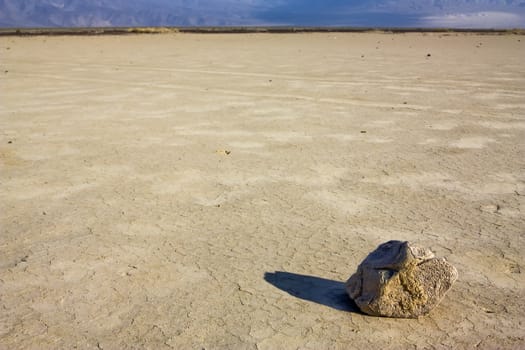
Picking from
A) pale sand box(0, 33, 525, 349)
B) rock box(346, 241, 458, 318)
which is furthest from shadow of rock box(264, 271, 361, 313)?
rock box(346, 241, 458, 318)

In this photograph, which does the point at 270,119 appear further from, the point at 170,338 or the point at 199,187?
the point at 170,338

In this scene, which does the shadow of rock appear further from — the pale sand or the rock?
the rock

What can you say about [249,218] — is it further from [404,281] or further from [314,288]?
[404,281]

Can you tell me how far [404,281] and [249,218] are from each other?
1.56 metres

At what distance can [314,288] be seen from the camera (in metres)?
3.01

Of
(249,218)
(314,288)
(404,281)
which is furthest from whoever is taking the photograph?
(249,218)

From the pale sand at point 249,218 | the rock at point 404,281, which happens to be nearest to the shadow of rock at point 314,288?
the pale sand at point 249,218

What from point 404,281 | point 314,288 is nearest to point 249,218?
point 314,288

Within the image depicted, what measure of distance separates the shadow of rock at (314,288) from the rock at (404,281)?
0.53ft

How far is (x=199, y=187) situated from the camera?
4.67 meters

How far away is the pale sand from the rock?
0.23 ft

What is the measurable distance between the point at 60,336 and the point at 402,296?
A: 156cm

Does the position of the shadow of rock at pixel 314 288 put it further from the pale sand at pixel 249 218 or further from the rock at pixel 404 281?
the rock at pixel 404 281

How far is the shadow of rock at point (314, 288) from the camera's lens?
2859 mm
